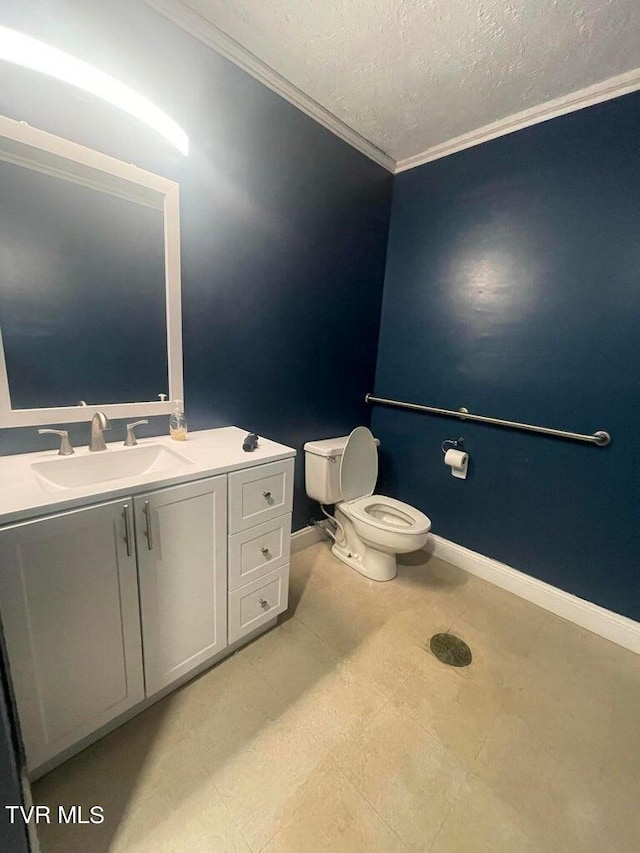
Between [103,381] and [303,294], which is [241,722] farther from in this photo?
[303,294]

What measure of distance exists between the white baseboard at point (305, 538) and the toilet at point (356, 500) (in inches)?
6.9

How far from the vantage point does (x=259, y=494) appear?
1.35 m

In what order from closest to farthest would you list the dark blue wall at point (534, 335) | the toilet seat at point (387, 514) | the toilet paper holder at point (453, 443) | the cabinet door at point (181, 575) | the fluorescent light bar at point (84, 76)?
1. the fluorescent light bar at point (84, 76)
2. the cabinet door at point (181, 575)
3. the dark blue wall at point (534, 335)
4. the toilet seat at point (387, 514)
5. the toilet paper holder at point (453, 443)

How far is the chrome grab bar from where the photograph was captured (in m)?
1.62

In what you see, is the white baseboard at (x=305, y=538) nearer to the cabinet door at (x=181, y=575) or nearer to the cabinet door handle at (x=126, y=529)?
the cabinet door at (x=181, y=575)

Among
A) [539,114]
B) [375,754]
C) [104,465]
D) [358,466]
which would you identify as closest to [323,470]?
[358,466]

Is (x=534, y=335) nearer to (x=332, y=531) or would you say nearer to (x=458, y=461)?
(x=458, y=461)

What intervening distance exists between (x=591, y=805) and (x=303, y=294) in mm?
2298

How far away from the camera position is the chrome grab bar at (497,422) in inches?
63.8

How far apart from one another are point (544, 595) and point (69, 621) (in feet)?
7.08

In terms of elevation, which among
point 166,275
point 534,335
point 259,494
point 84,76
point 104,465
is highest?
point 84,76

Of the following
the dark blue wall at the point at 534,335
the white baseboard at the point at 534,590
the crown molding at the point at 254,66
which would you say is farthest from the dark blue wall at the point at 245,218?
the white baseboard at the point at 534,590

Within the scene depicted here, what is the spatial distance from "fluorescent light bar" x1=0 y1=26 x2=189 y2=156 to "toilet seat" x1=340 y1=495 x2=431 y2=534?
1.82m

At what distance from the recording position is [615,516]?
1.63 m
